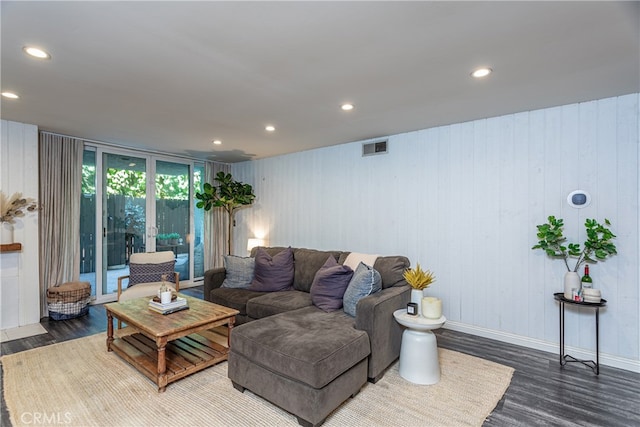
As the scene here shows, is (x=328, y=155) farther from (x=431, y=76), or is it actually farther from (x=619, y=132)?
(x=619, y=132)

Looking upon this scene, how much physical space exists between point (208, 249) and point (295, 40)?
493 cm

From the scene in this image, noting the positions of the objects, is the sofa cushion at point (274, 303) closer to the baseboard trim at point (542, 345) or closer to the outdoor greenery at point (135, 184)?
the baseboard trim at point (542, 345)

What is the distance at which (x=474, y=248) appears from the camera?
139 inches

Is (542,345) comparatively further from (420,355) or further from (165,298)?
(165,298)

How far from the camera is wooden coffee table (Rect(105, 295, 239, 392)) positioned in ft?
7.86

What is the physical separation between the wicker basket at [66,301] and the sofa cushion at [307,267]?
110 inches

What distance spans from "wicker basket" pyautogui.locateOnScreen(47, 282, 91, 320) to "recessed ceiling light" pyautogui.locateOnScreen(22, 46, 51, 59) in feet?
9.86

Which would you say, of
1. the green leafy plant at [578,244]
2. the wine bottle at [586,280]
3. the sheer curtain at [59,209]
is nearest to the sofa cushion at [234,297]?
the sheer curtain at [59,209]

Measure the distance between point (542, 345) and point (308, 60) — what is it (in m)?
3.49

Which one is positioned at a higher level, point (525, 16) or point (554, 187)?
point (525, 16)

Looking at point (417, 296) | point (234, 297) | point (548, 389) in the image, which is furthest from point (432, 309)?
point (234, 297)

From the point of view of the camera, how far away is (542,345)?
10.2ft

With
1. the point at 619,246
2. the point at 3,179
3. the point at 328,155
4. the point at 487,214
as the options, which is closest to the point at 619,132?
the point at 619,246

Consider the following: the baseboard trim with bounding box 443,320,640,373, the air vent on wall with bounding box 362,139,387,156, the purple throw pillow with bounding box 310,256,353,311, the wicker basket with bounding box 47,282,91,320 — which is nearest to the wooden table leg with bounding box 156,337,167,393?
the purple throw pillow with bounding box 310,256,353,311
